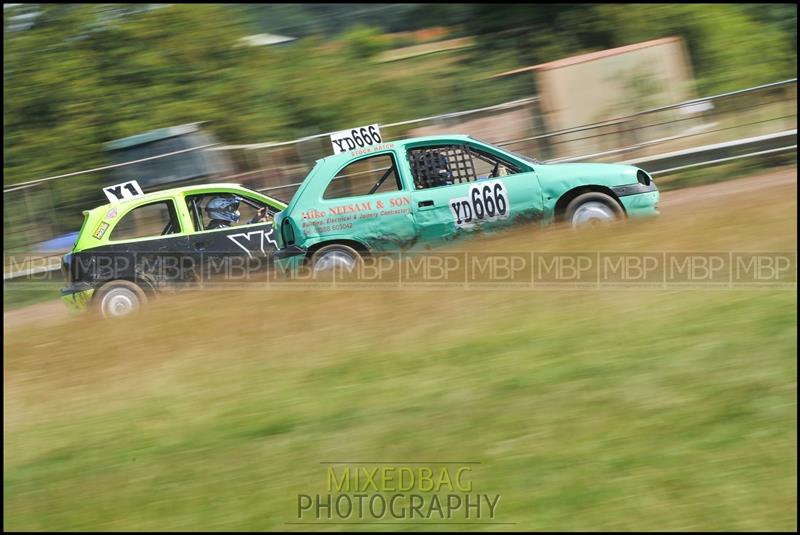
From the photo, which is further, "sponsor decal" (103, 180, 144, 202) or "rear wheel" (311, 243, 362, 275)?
"sponsor decal" (103, 180, 144, 202)

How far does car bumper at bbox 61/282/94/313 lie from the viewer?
34.4 feet

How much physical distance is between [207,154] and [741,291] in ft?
37.6

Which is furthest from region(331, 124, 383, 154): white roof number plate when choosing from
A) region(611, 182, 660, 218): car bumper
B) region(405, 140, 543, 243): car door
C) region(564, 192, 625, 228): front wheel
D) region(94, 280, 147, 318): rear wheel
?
region(94, 280, 147, 318): rear wheel

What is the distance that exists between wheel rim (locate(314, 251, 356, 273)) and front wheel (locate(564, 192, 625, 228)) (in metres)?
2.20

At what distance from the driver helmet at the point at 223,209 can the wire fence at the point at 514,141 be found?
11.9ft

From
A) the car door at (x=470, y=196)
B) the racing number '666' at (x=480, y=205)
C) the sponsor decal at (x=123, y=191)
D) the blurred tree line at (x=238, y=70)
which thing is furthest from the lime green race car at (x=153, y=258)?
the blurred tree line at (x=238, y=70)

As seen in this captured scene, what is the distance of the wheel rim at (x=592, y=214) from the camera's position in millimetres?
9695

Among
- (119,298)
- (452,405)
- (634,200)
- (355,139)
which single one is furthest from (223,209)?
(452,405)

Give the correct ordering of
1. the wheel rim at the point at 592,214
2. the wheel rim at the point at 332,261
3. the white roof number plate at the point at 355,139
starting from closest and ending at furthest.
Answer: the wheel rim at the point at 592,214 < the wheel rim at the point at 332,261 < the white roof number plate at the point at 355,139

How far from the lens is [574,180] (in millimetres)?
9695

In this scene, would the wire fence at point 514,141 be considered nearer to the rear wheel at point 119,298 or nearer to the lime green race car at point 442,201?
the rear wheel at point 119,298

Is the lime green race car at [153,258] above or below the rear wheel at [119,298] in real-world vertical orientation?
above

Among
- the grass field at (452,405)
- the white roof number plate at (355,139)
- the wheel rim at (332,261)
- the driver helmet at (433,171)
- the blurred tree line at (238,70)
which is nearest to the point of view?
the grass field at (452,405)

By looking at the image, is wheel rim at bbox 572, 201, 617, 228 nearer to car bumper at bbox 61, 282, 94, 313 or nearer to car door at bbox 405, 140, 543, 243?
car door at bbox 405, 140, 543, 243
